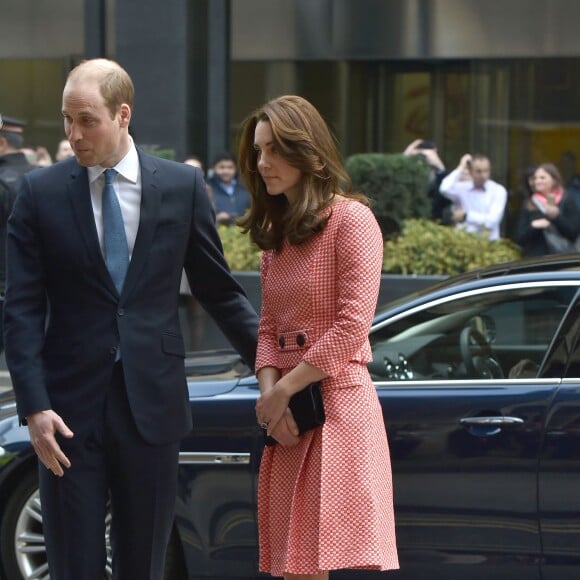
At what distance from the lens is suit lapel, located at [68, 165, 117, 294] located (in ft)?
12.0

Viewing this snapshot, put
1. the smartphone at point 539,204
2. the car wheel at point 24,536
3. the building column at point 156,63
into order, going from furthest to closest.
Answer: the building column at point 156,63 → the smartphone at point 539,204 → the car wheel at point 24,536

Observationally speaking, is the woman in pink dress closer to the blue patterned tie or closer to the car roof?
the blue patterned tie

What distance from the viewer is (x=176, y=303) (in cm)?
383

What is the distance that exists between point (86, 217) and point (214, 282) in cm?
47

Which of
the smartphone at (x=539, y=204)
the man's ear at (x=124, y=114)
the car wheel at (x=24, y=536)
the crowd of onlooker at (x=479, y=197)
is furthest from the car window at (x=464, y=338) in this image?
the smartphone at (x=539, y=204)

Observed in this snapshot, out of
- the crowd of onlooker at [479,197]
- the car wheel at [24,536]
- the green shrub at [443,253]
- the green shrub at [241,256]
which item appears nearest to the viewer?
the car wheel at [24,536]

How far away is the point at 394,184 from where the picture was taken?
12.0 metres

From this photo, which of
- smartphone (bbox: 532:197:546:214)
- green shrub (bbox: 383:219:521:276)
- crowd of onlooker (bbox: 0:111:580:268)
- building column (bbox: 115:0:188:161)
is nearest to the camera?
crowd of onlooker (bbox: 0:111:580:268)

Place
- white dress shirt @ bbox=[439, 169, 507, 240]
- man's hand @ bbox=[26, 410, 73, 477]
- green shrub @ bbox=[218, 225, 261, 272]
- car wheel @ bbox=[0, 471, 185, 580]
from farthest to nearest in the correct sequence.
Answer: white dress shirt @ bbox=[439, 169, 507, 240]
green shrub @ bbox=[218, 225, 261, 272]
car wheel @ bbox=[0, 471, 185, 580]
man's hand @ bbox=[26, 410, 73, 477]

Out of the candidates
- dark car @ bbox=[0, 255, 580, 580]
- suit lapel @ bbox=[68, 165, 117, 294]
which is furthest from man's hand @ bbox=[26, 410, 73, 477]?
dark car @ bbox=[0, 255, 580, 580]

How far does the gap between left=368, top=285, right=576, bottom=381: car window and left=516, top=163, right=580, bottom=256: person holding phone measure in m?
5.55

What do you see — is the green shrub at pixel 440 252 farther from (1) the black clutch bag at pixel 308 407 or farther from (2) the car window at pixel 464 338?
(1) the black clutch bag at pixel 308 407

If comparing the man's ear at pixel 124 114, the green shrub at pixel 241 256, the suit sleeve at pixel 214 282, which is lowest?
the green shrub at pixel 241 256

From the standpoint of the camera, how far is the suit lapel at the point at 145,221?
371 centimetres
